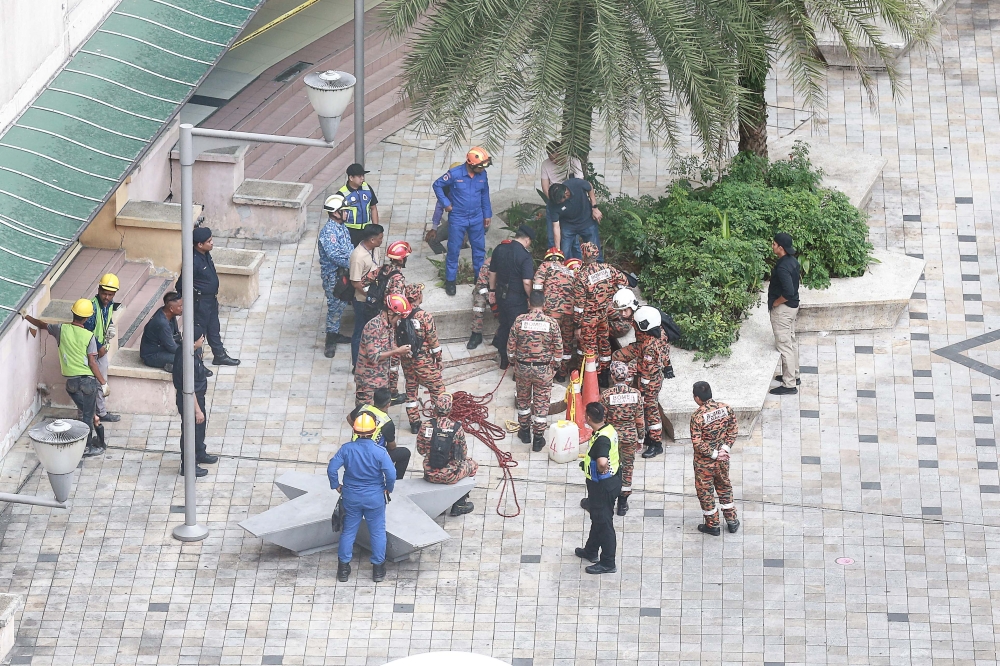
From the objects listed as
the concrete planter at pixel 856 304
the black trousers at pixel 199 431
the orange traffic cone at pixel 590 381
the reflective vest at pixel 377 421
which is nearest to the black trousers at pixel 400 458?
the reflective vest at pixel 377 421

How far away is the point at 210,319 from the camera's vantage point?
794 inches

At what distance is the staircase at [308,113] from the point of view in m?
24.1

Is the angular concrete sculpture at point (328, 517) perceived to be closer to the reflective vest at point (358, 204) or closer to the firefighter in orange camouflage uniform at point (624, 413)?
the firefighter in orange camouflage uniform at point (624, 413)

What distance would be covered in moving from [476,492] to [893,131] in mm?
9779

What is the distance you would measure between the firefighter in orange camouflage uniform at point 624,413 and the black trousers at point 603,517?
24.6 inches

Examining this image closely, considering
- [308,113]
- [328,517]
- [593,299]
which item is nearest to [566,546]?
[328,517]

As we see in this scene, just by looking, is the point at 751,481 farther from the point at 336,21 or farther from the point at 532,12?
the point at 336,21

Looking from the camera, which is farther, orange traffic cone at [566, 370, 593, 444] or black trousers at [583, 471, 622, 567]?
orange traffic cone at [566, 370, 593, 444]

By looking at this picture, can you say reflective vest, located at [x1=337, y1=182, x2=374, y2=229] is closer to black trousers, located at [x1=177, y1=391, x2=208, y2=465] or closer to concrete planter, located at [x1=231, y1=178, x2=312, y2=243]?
concrete planter, located at [x1=231, y1=178, x2=312, y2=243]

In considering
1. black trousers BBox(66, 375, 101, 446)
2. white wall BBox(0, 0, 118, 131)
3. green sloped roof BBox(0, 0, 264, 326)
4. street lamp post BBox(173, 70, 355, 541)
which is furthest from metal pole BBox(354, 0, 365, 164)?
black trousers BBox(66, 375, 101, 446)

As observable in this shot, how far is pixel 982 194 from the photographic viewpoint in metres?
24.0

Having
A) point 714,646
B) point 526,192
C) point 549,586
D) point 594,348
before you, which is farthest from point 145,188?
point 714,646

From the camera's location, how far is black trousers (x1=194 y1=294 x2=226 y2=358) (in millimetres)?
19938

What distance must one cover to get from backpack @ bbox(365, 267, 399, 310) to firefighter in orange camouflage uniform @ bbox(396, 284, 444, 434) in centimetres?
26
